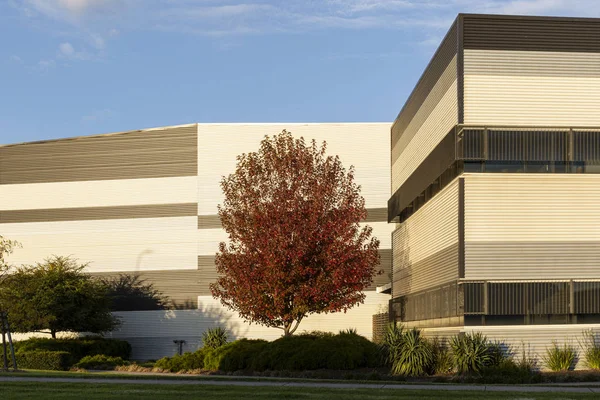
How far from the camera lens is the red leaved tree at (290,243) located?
3238cm

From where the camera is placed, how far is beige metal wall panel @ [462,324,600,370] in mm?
25359

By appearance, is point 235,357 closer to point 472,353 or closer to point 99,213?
point 472,353

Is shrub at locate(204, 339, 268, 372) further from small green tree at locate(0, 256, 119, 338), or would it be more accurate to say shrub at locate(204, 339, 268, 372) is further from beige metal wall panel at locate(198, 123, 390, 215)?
beige metal wall panel at locate(198, 123, 390, 215)

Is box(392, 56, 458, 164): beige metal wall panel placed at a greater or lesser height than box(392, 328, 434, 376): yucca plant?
greater

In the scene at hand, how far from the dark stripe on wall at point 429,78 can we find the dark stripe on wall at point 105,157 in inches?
486

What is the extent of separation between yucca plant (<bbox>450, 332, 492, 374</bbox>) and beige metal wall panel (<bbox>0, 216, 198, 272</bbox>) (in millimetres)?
23680

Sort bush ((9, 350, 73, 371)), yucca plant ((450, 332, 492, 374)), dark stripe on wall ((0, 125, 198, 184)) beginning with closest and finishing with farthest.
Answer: yucca plant ((450, 332, 492, 374))
bush ((9, 350, 73, 371))
dark stripe on wall ((0, 125, 198, 184))

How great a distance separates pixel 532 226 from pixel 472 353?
15.1 feet

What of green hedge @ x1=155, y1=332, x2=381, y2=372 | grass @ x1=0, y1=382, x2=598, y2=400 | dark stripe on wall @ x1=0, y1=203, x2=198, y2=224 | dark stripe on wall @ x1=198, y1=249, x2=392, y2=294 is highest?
dark stripe on wall @ x1=0, y1=203, x2=198, y2=224

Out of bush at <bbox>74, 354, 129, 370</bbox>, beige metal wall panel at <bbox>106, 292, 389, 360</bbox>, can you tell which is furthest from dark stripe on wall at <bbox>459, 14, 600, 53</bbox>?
bush at <bbox>74, 354, 129, 370</bbox>

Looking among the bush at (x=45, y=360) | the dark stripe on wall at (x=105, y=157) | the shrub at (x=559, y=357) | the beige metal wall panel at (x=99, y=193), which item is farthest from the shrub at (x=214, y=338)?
the shrub at (x=559, y=357)

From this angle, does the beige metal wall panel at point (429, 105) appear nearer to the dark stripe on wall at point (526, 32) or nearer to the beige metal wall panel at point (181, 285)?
the dark stripe on wall at point (526, 32)

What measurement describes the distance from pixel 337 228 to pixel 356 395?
51.9ft

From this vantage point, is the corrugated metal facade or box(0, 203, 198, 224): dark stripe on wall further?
box(0, 203, 198, 224): dark stripe on wall
